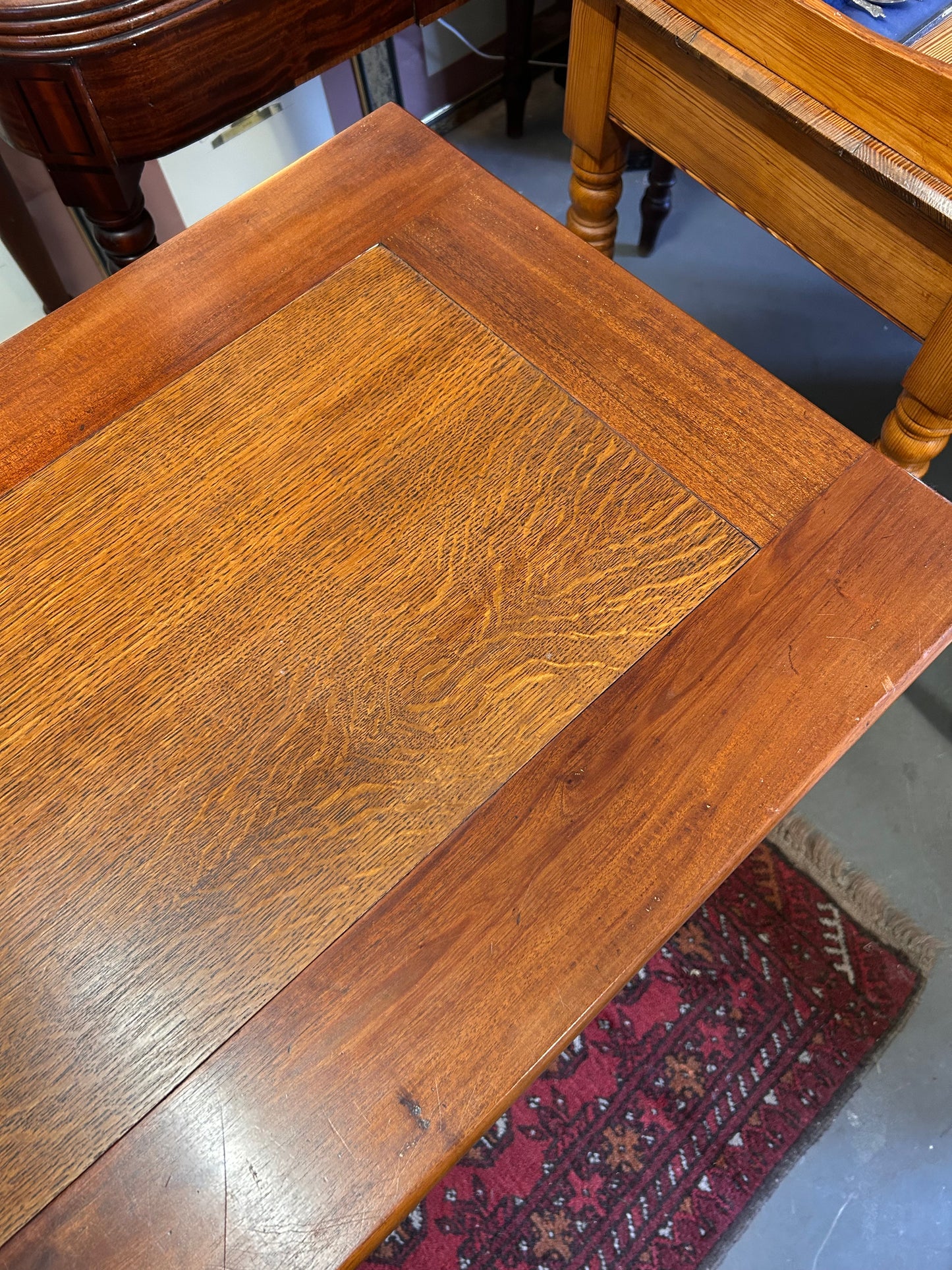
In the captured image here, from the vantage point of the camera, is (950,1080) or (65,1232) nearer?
(65,1232)

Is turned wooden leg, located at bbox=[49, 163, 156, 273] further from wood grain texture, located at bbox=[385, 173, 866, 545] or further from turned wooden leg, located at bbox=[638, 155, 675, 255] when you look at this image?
turned wooden leg, located at bbox=[638, 155, 675, 255]

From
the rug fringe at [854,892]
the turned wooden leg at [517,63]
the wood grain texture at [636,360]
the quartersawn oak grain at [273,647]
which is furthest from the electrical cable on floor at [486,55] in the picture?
the rug fringe at [854,892]

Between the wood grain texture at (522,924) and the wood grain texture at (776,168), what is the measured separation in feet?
0.79

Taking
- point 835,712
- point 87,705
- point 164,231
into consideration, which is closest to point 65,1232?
point 87,705

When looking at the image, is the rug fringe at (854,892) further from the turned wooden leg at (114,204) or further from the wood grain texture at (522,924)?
the turned wooden leg at (114,204)

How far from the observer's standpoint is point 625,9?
0.88 metres

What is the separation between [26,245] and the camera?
1.47 m

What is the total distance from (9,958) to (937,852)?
114cm

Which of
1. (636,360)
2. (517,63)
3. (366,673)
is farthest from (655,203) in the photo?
(366,673)

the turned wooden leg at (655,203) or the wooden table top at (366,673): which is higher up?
the wooden table top at (366,673)

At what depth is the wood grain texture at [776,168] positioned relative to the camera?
0.79 m

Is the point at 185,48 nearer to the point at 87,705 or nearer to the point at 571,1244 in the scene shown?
the point at 87,705

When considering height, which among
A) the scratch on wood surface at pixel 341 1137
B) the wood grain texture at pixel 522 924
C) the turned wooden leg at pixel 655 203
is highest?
the wood grain texture at pixel 522 924

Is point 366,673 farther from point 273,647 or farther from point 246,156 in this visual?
point 246,156
